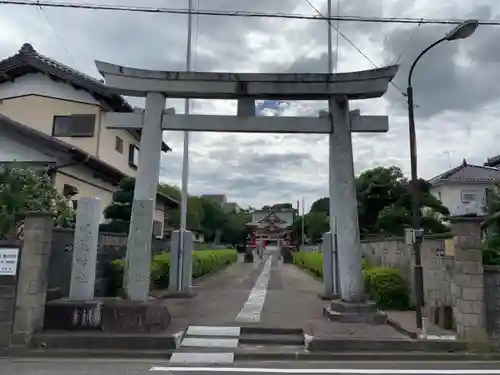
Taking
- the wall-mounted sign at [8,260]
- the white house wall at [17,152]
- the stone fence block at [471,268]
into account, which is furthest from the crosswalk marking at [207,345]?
the white house wall at [17,152]

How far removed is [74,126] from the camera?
65.1 ft

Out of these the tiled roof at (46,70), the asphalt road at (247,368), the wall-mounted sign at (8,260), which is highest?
the tiled roof at (46,70)

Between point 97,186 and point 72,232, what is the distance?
911cm

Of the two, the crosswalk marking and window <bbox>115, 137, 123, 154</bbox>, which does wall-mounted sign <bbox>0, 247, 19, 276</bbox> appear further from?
window <bbox>115, 137, 123, 154</bbox>

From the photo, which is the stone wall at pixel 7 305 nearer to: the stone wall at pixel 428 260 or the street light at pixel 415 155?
the street light at pixel 415 155

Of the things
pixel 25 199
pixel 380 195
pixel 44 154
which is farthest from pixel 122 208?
pixel 380 195

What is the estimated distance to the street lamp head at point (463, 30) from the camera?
8734 millimetres

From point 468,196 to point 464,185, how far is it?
3.14 feet

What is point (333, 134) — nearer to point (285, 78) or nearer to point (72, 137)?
point (285, 78)

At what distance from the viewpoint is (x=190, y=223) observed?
4609 cm

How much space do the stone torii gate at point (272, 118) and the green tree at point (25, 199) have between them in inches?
102

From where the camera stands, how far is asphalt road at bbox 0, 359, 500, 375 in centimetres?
684

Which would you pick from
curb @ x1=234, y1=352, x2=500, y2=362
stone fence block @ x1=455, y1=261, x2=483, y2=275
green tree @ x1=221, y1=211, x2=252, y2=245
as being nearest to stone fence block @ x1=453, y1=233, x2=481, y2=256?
stone fence block @ x1=455, y1=261, x2=483, y2=275

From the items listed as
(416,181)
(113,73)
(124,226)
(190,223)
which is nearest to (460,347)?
(416,181)
